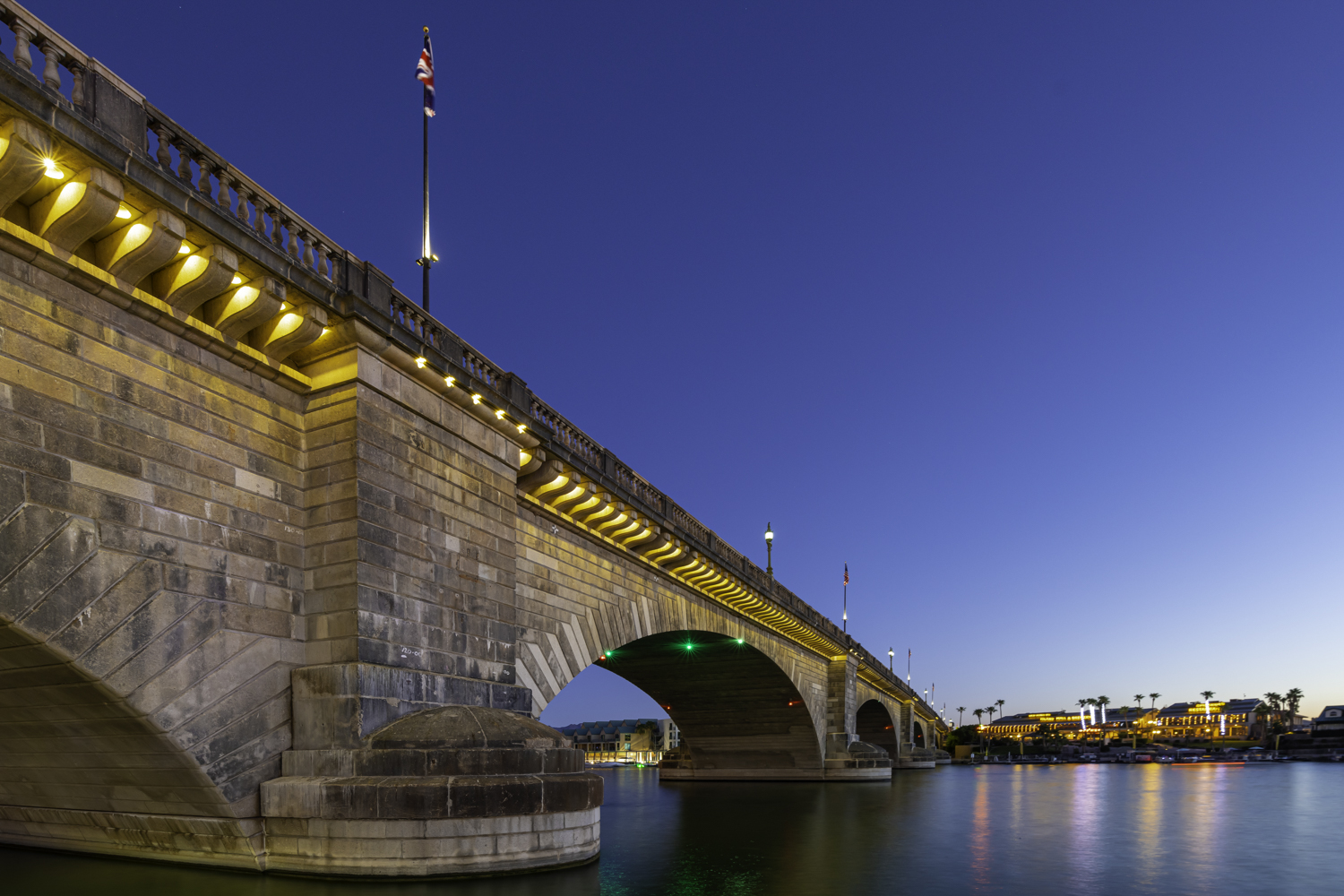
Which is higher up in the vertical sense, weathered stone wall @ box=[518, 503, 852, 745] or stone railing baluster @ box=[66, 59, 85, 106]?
stone railing baluster @ box=[66, 59, 85, 106]

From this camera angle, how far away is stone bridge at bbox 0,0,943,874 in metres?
10.8

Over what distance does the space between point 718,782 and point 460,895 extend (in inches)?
1896

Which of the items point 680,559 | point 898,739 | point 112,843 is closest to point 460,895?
point 112,843

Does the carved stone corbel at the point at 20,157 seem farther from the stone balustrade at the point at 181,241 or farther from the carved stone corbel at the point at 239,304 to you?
the carved stone corbel at the point at 239,304

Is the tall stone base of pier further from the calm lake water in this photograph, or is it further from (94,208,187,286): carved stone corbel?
(94,208,187,286): carved stone corbel

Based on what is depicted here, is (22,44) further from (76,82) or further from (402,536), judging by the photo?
(402,536)

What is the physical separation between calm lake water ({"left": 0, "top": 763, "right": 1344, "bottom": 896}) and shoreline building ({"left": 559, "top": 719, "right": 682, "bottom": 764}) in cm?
13117

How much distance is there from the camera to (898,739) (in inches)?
3583

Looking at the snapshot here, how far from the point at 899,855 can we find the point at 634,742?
15958 centimetres

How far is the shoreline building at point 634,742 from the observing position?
169250mm

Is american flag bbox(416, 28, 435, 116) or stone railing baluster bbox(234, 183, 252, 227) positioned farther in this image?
A: american flag bbox(416, 28, 435, 116)

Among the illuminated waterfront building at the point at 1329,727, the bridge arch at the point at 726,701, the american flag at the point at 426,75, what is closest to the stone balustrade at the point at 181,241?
the american flag at the point at 426,75

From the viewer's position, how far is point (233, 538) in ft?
43.4

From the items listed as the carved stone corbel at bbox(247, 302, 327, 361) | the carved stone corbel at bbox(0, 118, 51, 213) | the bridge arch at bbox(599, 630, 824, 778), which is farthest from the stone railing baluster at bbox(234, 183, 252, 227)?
the bridge arch at bbox(599, 630, 824, 778)
